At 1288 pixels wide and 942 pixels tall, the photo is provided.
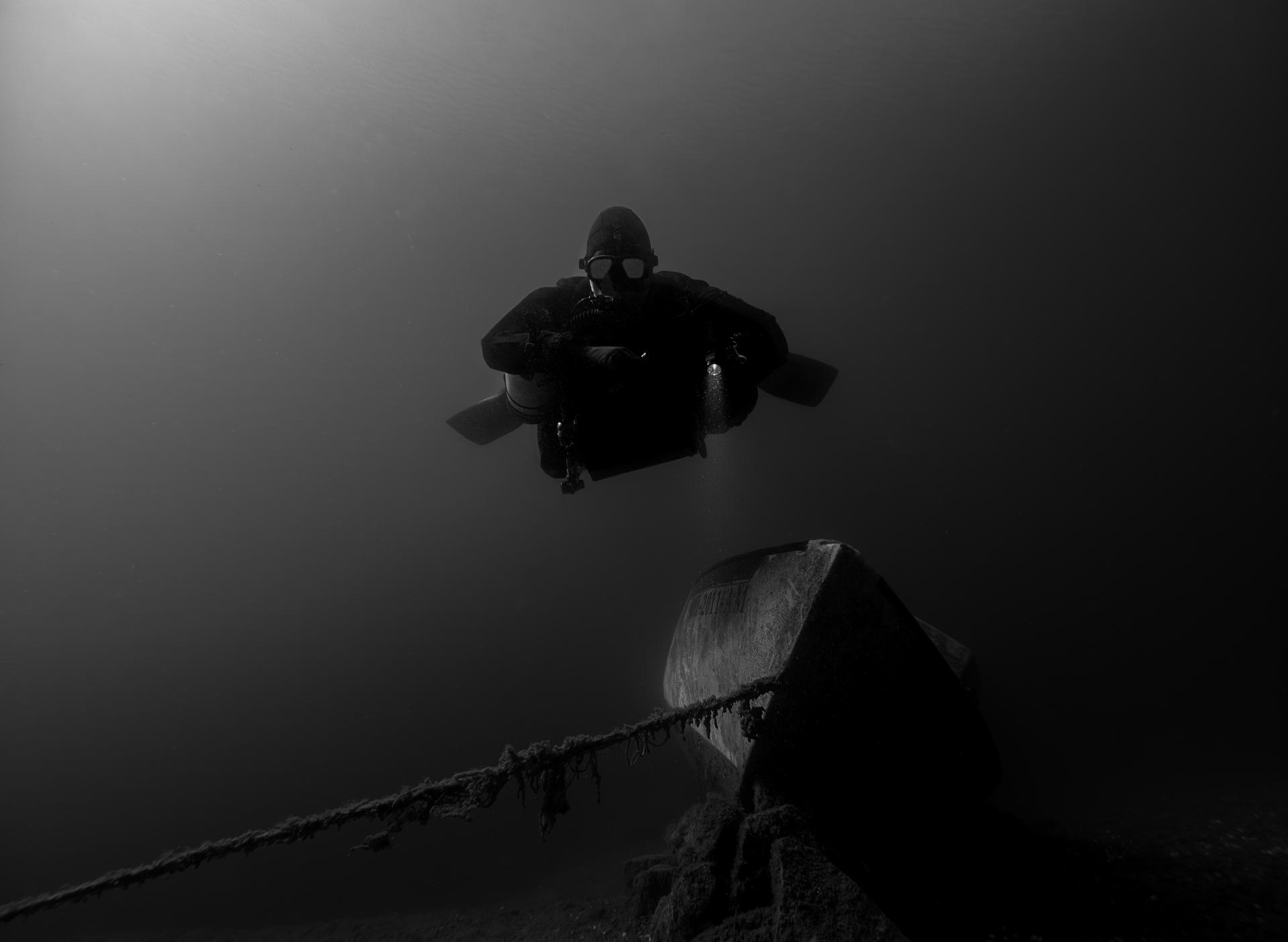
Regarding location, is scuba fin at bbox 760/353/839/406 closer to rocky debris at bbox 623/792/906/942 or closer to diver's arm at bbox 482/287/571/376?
diver's arm at bbox 482/287/571/376

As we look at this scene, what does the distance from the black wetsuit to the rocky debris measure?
104 inches

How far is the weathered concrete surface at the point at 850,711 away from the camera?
308 centimetres

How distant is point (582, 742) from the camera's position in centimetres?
250

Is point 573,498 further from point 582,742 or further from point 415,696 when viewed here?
point 582,742

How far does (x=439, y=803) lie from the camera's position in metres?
2.11

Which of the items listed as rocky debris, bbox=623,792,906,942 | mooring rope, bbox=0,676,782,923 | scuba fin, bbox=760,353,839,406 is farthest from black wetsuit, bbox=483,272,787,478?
rocky debris, bbox=623,792,906,942

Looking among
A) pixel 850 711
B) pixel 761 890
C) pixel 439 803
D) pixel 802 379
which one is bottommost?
pixel 761 890

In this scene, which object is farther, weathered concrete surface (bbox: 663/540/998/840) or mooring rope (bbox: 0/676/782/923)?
weathered concrete surface (bbox: 663/540/998/840)

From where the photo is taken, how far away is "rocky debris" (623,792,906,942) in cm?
246

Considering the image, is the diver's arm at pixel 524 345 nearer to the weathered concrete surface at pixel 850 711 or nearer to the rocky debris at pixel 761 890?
the weathered concrete surface at pixel 850 711

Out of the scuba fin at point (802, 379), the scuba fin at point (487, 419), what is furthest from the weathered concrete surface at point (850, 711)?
the scuba fin at point (487, 419)

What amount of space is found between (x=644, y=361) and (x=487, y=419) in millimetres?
1987

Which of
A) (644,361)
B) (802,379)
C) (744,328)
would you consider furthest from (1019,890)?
(644,361)

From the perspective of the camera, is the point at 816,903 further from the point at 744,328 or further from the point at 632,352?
the point at 744,328
